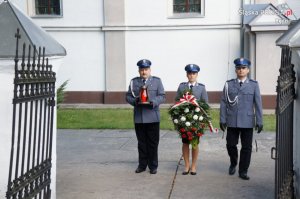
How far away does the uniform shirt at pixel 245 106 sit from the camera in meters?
7.86

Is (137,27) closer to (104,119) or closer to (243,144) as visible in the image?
(104,119)

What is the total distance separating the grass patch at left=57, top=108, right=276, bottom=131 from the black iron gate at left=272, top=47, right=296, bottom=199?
632 cm

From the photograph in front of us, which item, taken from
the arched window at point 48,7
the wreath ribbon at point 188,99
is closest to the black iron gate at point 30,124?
the wreath ribbon at point 188,99

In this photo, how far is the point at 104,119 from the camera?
560 inches

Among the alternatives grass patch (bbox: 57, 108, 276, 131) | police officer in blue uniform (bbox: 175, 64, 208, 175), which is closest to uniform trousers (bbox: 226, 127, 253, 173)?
police officer in blue uniform (bbox: 175, 64, 208, 175)

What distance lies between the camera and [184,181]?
7.84 metres

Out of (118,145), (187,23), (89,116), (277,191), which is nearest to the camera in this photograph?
(277,191)

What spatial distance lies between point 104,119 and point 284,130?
9056 millimetres

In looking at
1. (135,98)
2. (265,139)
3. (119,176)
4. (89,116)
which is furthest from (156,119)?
(89,116)

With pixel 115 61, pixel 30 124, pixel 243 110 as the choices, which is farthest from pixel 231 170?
pixel 115 61

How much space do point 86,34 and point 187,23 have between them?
3.20m

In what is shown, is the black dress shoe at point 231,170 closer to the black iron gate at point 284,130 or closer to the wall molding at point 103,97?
the black iron gate at point 284,130

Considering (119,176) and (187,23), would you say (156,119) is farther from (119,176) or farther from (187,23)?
(187,23)

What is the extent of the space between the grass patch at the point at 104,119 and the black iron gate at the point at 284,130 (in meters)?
6.32
